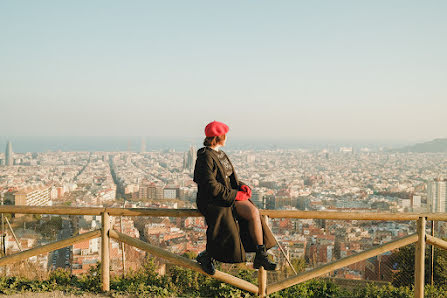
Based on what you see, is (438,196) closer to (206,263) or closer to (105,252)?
(206,263)

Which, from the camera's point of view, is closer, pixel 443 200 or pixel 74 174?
pixel 443 200

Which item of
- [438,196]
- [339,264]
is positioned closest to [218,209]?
[339,264]

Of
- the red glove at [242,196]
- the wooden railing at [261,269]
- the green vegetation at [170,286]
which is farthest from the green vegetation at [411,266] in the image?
the red glove at [242,196]

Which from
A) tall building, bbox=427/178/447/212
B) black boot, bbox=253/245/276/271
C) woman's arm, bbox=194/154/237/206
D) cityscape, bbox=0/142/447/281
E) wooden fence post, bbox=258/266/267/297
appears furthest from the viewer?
tall building, bbox=427/178/447/212

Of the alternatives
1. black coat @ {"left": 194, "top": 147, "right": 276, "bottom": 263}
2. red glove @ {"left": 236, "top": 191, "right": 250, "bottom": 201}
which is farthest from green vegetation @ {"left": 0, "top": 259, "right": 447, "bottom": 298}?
red glove @ {"left": 236, "top": 191, "right": 250, "bottom": 201}

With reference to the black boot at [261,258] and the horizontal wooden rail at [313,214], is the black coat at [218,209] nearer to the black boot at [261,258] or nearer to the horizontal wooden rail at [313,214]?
the black boot at [261,258]

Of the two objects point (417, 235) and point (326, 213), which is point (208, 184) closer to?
point (326, 213)

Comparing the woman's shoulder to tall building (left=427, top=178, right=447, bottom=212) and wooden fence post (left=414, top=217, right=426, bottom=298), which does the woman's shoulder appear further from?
tall building (left=427, top=178, right=447, bottom=212)

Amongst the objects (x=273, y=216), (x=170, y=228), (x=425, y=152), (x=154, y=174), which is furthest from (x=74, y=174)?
(x=425, y=152)
